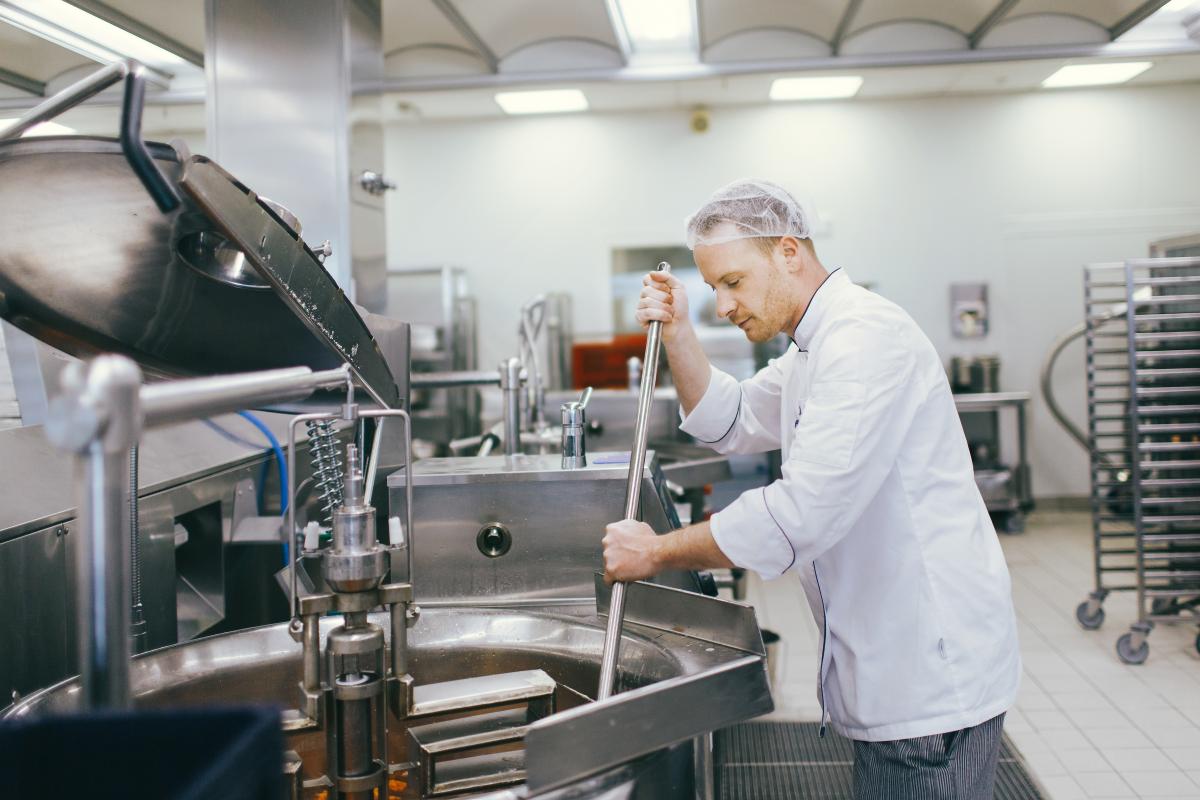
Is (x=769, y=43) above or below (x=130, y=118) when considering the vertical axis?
above

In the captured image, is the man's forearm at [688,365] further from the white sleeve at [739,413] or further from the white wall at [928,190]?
the white wall at [928,190]

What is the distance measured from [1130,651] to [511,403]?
2933mm

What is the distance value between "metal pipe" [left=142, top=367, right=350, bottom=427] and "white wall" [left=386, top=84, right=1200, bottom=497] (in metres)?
6.50

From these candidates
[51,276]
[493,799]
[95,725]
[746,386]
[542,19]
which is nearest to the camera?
[95,725]

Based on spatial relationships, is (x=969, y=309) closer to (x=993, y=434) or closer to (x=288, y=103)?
(x=993, y=434)

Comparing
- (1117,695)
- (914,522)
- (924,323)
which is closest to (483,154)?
(924,323)

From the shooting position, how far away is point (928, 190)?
697 centimetres

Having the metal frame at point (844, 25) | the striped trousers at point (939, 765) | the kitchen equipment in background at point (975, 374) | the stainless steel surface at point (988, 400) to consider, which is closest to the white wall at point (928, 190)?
the kitchen equipment in background at point (975, 374)

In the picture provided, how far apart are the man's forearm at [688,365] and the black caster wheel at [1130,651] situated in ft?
9.31

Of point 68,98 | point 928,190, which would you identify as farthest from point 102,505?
point 928,190

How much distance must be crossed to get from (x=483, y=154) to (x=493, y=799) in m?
6.84

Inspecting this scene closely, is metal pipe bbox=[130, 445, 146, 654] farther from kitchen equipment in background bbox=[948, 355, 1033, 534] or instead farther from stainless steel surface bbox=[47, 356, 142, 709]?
kitchen equipment in background bbox=[948, 355, 1033, 534]

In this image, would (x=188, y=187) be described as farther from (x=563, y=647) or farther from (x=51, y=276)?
(x=563, y=647)

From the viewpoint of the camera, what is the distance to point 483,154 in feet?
23.8
